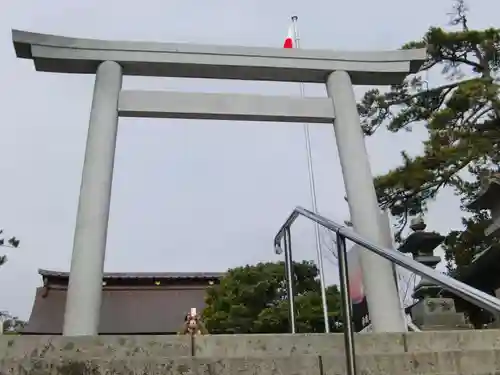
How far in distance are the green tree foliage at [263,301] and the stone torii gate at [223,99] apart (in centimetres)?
610

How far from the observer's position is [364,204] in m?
5.03

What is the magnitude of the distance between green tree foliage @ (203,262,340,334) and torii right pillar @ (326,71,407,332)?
6.09 m

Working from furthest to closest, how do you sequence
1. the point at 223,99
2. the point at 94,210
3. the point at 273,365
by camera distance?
the point at 223,99, the point at 94,210, the point at 273,365

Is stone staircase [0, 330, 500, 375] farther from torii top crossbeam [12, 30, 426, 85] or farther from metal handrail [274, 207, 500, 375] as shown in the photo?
torii top crossbeam [12, 30, 426, 85]

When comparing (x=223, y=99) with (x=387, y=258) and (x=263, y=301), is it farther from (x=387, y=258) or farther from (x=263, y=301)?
(x=263, y=301)

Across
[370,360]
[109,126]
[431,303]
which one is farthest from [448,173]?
[370,360]

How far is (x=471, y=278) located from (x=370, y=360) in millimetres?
7650

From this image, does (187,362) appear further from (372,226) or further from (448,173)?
(448,173)

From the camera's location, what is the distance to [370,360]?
98.7 inches

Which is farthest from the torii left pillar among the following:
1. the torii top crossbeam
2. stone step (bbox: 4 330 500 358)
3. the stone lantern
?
the stone lantern

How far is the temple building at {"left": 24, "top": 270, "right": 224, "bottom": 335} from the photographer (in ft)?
53.3

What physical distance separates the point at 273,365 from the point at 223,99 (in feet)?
11.1

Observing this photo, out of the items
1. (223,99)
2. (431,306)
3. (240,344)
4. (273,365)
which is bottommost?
(273,365)

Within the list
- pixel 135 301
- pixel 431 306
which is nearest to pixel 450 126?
pixel 431 306
